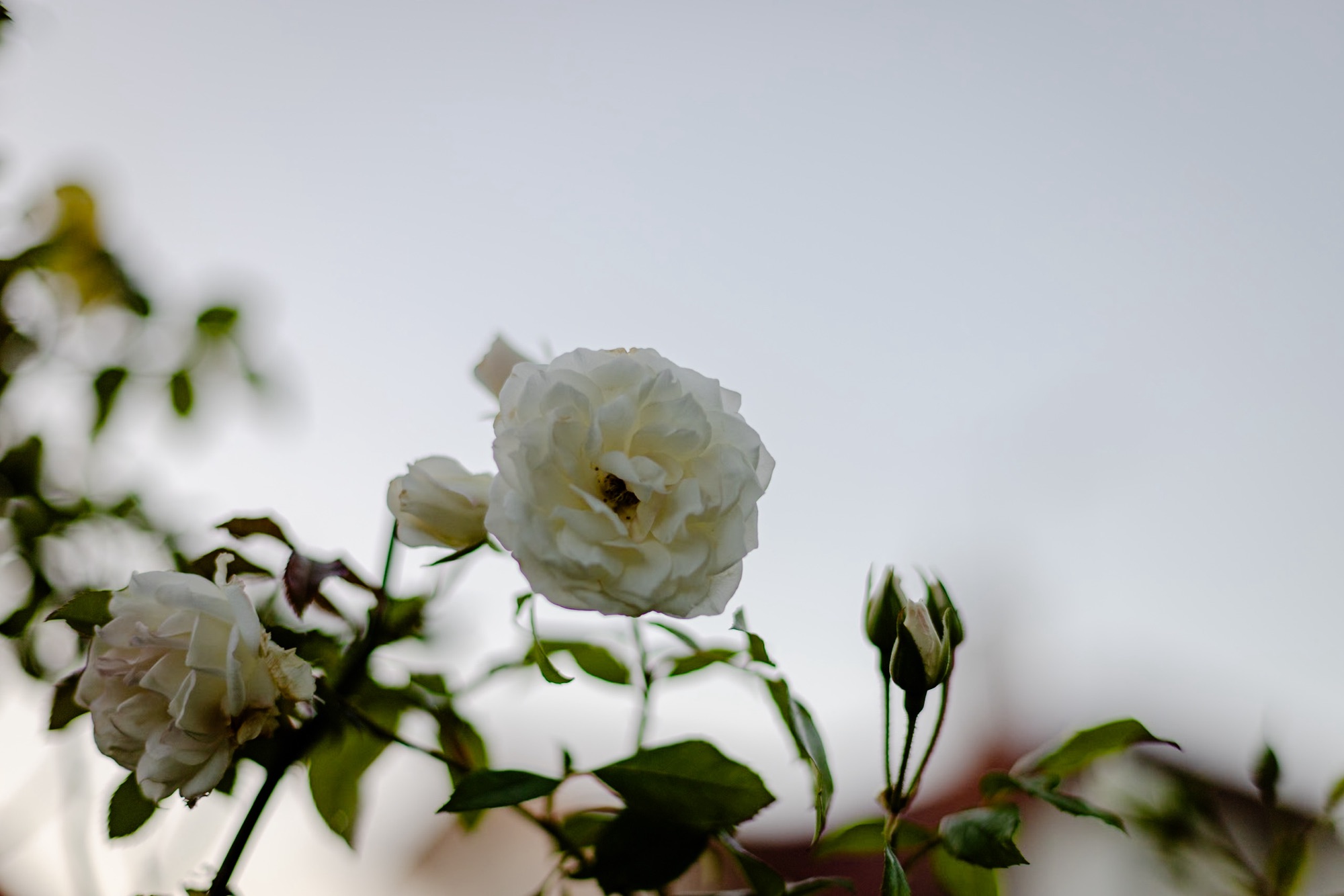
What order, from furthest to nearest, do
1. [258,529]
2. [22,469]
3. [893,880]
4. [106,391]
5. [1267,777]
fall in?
[106,391]
[22,469]
[1267,777]
[258,529]
[893,880]

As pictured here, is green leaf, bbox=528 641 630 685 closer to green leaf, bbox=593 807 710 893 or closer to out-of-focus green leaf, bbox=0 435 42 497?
green leaf, bbox=593 807 710 893

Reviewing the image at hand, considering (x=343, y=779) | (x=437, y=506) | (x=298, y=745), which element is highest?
(x=437, y=506)

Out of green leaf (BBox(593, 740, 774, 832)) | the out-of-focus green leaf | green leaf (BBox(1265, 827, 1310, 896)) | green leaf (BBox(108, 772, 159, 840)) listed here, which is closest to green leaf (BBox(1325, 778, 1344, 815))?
green leaf (BBox(1265, 827, 1310, 896))

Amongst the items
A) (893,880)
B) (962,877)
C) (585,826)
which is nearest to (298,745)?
(585,826)

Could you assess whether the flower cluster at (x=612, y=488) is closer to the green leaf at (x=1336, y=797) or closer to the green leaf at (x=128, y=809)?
the green leaf at (x=128, y=809)

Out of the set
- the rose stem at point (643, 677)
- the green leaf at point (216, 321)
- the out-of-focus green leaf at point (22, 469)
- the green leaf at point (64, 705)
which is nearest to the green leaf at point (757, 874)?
the rose stem at point (643, 677)

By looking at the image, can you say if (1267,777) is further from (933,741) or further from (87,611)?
(87,611)
